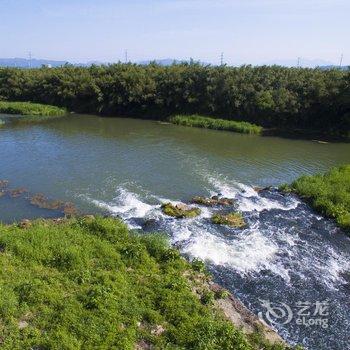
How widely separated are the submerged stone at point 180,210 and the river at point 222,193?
1.60ft

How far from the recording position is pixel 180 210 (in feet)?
88.3

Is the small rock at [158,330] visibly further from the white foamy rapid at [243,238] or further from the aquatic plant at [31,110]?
the aquatic plant at [31,110]

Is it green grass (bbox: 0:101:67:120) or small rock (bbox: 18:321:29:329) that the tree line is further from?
small rock (bbox: 18:321:29:329)

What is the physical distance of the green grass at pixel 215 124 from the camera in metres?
54.3

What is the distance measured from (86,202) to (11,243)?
9017 millimetres

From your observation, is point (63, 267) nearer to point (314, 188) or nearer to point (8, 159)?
point (314, 188)

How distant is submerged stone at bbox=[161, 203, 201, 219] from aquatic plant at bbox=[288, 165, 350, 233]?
28.3ft

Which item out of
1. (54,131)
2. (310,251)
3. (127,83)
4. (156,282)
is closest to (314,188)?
(310,251)

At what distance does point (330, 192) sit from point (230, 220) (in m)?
8.67

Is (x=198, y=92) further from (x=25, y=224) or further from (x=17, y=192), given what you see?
(x=25, y=224)

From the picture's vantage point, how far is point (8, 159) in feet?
124

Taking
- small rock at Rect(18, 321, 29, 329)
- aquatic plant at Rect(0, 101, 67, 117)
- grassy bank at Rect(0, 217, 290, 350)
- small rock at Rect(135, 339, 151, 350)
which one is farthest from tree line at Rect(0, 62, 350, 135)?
small rock at Rect(18, 321, 29, 329)

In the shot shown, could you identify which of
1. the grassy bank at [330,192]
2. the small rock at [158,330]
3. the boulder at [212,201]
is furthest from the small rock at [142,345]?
the grassy bank at [330,192]

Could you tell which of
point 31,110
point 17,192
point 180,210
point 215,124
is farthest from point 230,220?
point 31,110
